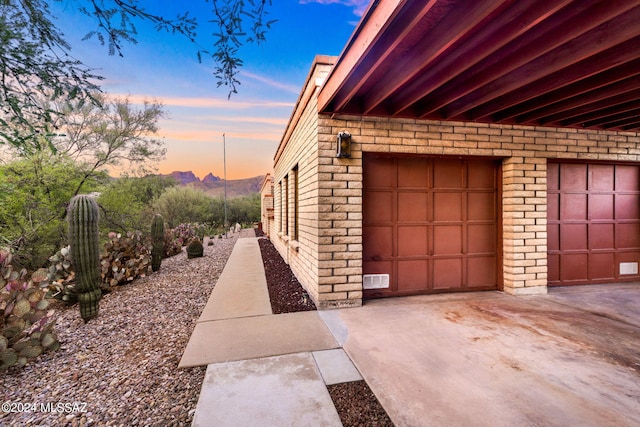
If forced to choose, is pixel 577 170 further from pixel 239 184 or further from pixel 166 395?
pixel 239 184

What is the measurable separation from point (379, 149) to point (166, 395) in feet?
11.6

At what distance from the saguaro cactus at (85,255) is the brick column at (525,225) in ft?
19.1

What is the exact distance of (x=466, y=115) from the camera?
411 centimetres

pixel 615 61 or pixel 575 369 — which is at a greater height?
pixel 615 61

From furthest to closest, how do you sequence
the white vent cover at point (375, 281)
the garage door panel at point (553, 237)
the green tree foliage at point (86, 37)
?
1. the garage door panel at point (553, 237)
2. the white vent cover at point (375, 281)
3. the green tree foliage at point (86, 37)

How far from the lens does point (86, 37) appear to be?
173 cm

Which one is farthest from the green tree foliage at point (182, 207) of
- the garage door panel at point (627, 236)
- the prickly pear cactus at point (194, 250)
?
the garage door panel at point (627, 236)

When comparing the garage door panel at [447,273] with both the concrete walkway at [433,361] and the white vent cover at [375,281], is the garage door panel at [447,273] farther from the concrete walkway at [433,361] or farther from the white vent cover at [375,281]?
the white vent cover at [375,281]

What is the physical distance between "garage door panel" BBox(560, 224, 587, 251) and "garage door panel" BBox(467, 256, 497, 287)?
129cm

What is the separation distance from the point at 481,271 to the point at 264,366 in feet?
12.4

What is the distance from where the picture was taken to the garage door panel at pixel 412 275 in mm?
4363

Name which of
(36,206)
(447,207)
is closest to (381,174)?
(447,207)

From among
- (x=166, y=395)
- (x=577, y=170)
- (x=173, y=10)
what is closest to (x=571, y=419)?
(x=166, y=395)

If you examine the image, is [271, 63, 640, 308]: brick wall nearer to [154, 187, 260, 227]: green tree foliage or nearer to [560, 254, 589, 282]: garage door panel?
[560, 254, 589, 282]: garage door panel
